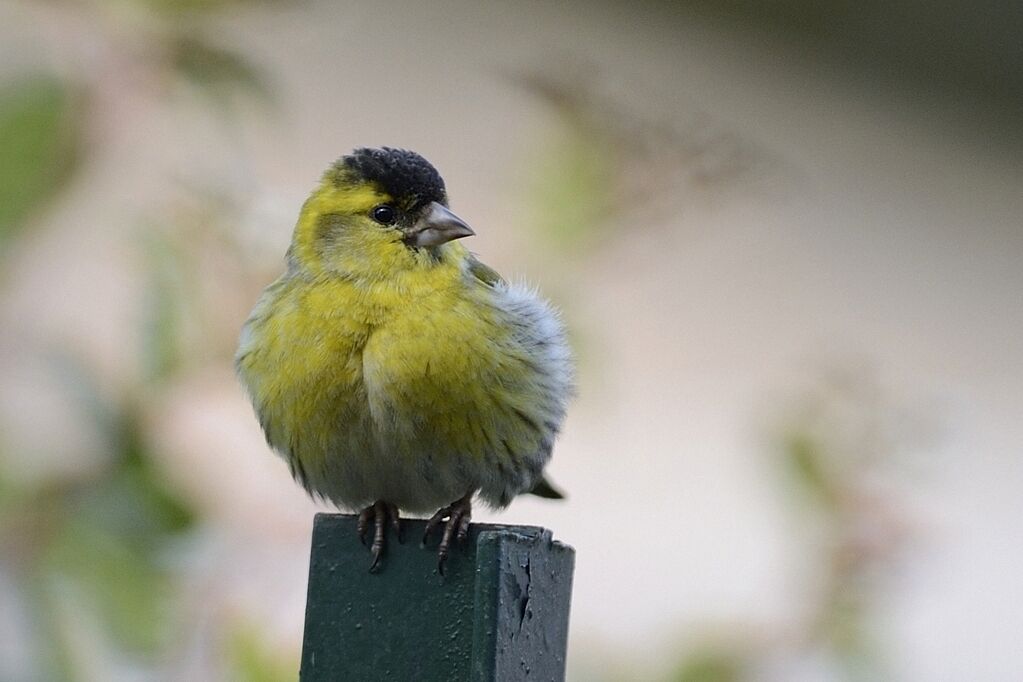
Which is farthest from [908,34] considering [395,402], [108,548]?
[108,548]

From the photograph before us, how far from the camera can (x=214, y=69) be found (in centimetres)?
209

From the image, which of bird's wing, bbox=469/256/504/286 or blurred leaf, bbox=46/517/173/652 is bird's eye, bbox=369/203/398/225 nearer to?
bird's wing, bbox=469/256/504/286

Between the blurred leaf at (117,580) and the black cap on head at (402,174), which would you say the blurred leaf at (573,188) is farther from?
the blurred leaf at (117,580)

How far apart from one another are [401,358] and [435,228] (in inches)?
9.6

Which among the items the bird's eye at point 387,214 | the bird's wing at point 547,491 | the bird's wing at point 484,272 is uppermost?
the bird's eye at point 387,214

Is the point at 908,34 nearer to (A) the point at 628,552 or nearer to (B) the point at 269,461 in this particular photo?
(A) the point at 628,552

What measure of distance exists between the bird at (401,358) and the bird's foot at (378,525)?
0.23m

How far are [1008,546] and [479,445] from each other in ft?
9.30

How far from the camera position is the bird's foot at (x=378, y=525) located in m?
1.44

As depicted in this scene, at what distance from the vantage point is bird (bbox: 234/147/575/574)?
2.08 metres

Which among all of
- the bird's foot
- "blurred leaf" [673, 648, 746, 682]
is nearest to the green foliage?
"blurred leaf" [673, 648, 746, 682]

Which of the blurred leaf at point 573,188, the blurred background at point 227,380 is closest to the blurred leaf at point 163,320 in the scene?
the blurred background at point 227,380

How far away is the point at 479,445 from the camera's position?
7.00ft

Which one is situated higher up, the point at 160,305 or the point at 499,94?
the point at 499,94
